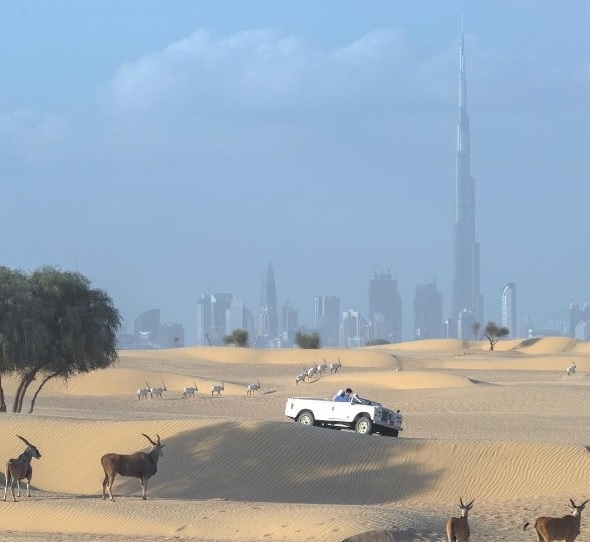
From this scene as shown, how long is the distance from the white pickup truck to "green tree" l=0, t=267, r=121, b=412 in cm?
753

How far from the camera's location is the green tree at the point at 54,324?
37625 mm

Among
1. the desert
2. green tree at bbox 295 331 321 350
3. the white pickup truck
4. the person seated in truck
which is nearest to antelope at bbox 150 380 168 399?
the desert

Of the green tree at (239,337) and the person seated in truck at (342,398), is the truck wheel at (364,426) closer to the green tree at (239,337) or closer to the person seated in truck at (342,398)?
the person seated in truck at (342,398)

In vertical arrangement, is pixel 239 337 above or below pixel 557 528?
above

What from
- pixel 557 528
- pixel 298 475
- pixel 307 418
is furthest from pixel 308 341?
pixel 557 528

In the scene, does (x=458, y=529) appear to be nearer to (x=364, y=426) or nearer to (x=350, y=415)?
(x=364, y=426)

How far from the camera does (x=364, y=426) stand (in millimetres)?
34594

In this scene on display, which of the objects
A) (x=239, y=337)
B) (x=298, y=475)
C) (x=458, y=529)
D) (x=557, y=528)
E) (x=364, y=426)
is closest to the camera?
(x=557, y=528)

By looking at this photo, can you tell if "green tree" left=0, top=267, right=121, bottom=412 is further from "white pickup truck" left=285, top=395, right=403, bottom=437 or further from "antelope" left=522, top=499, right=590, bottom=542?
"antelope" left=522, top=499, right=590, bottom=542

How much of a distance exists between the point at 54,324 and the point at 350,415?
414 inches

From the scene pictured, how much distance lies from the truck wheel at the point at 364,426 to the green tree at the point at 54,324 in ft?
31.7

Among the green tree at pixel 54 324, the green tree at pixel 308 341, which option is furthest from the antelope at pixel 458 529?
the green tree at pixel 308 341

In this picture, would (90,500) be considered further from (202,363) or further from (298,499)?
(202,363)

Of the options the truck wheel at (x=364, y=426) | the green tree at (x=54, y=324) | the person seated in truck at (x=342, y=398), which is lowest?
the truck wheel at (x=364, y=426)
